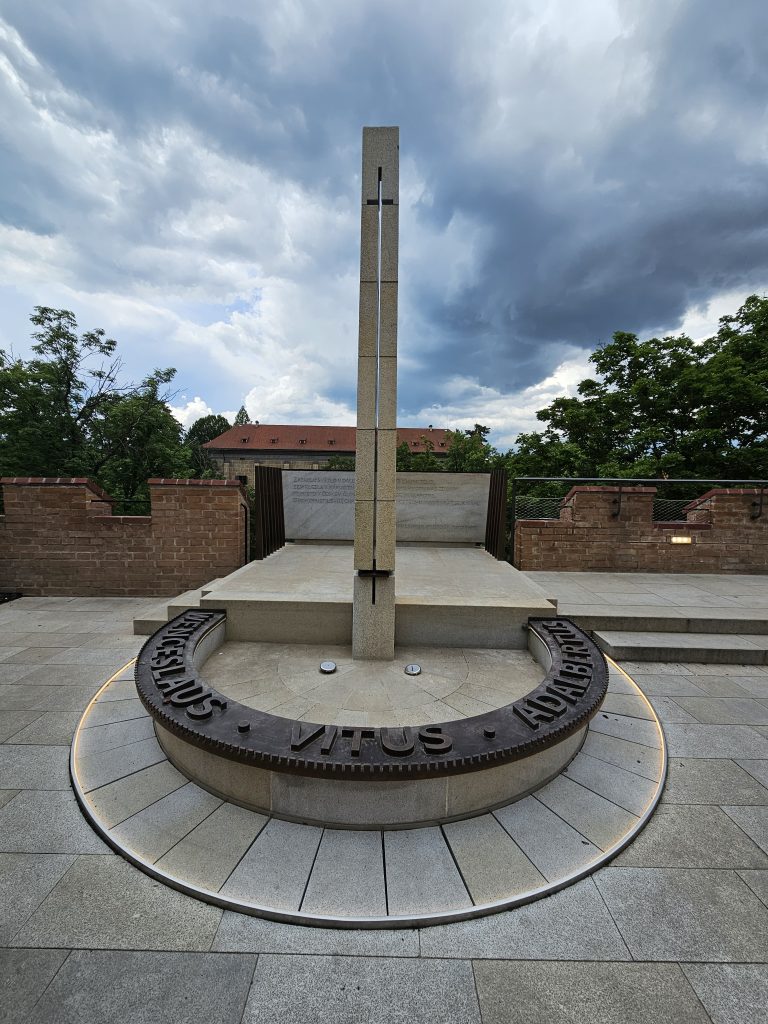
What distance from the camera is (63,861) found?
7.89 feet

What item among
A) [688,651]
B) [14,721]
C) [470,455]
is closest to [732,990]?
[688,651]

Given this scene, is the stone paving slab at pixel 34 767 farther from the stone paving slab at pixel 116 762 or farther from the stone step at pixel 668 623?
the stone step at pixel 668 623

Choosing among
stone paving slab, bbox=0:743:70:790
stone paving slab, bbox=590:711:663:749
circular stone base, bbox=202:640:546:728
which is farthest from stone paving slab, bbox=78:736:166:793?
stone paving slab, bbox=590:711:663:749

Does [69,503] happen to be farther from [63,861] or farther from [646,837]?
[646,837]

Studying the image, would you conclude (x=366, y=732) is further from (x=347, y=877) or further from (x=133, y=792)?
(x=133, y=792)

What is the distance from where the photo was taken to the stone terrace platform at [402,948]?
1744 millimetres

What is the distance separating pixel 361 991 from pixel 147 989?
0.90 m

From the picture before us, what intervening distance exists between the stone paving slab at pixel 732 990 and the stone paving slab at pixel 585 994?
0.17 feet

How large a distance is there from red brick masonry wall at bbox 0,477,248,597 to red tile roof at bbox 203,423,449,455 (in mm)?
54060

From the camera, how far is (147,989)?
180 cm

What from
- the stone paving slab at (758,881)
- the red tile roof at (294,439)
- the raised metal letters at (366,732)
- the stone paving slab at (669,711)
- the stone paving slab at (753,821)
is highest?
the red tile roof at (294,439)

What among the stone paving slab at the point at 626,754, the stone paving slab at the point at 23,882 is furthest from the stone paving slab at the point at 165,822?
the stone paving slab at the point at 626,754

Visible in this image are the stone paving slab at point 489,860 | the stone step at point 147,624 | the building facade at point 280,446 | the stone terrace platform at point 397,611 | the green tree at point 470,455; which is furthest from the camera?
the building facade at point 280,446

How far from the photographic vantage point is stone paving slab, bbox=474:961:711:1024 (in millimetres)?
1714
